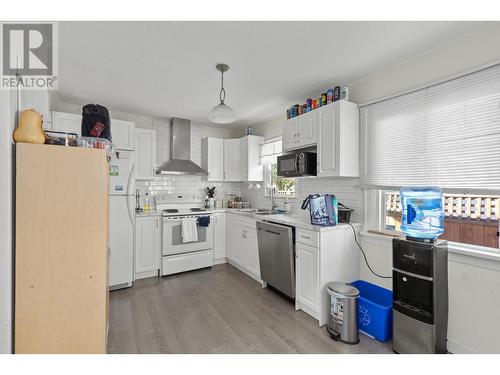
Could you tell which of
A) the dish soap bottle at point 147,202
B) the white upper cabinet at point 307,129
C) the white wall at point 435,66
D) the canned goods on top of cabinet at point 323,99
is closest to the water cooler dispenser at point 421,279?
the white wall at point 435,66

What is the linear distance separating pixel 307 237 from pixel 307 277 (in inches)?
16.6

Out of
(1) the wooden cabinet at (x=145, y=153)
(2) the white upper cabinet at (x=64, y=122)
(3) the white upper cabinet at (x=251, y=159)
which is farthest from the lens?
(3) the white upper cabinet at (x=251, y=159)

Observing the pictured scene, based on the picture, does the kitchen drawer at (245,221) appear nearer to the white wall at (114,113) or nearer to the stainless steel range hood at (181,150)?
the stainless steel range hood at (181,150)

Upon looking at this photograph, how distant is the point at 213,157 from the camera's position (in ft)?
14.8

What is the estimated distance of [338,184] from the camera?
3012 millimetres

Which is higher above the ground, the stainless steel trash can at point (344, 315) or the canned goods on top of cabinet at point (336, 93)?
the canned goods on top of cabinet at point (336, 93)

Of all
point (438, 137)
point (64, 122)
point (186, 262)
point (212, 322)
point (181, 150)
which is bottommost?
point (212, 322)

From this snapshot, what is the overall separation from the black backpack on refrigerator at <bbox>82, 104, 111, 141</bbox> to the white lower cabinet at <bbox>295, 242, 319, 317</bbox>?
213cm

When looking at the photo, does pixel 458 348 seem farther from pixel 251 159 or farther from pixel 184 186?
pixel 184 186

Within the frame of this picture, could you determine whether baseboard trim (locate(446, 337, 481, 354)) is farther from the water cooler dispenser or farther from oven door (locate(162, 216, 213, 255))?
oven door (locate(162, 216, 213, 255))

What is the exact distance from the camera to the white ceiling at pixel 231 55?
181 centimetres

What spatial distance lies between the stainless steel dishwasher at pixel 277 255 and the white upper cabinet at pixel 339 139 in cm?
85

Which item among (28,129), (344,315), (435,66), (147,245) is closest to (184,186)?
(147,245)
